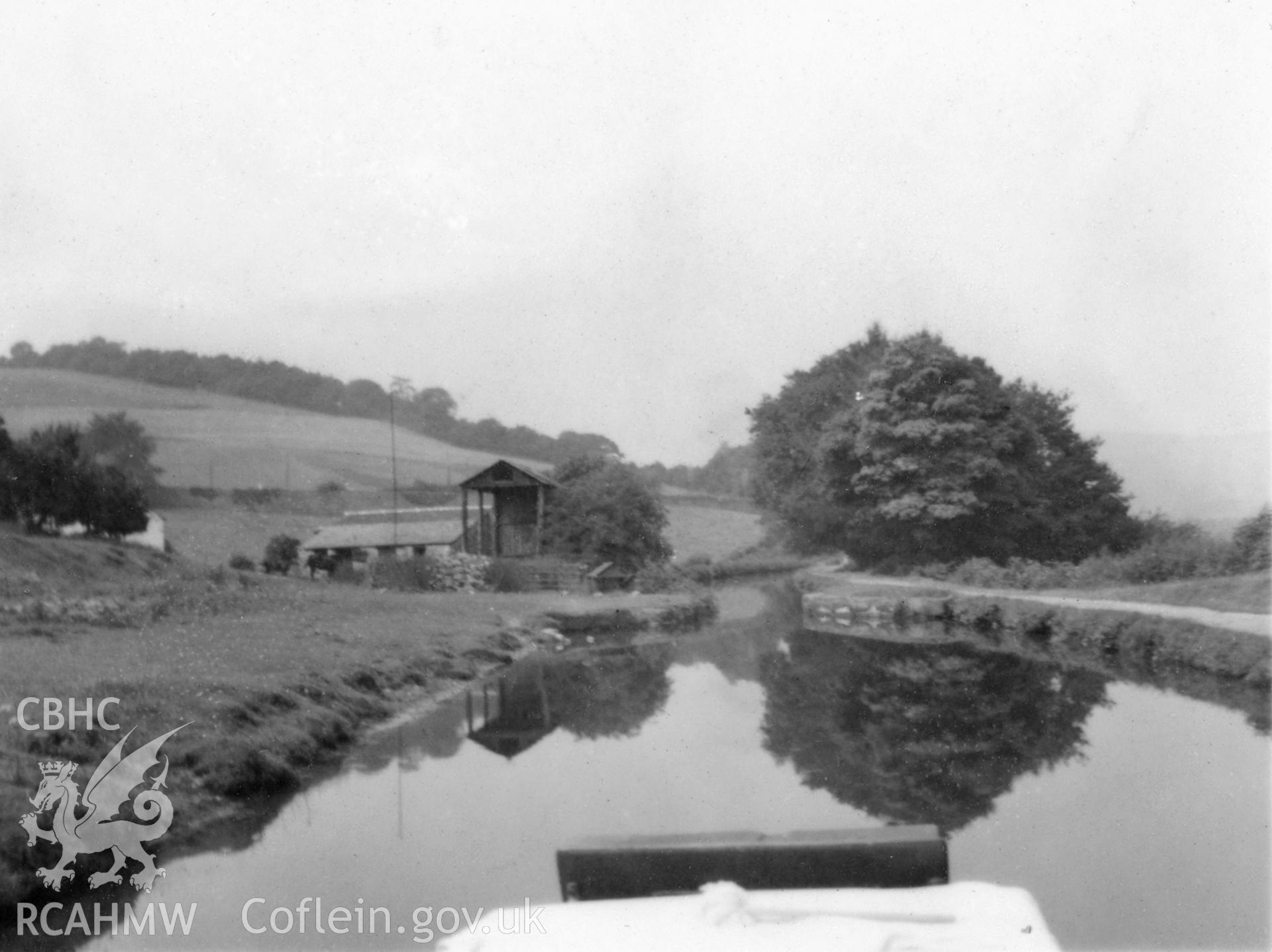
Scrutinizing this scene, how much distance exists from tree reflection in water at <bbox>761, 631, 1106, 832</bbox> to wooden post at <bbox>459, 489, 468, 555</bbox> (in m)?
7.73

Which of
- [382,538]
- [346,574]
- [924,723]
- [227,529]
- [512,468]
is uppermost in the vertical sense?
[512,468]

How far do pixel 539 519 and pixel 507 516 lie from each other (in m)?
0.80

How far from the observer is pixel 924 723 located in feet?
34.1

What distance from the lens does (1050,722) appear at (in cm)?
1012

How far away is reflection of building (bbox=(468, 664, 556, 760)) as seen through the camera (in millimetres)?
9641

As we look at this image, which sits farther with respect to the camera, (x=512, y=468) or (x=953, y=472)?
(x=953, y=472)

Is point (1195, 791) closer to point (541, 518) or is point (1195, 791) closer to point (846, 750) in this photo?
point (846, 750)

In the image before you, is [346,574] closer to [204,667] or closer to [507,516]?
[507,516]

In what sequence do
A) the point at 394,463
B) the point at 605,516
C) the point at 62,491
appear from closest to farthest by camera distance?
1. the point at 62,491
2. the point at 394,463
3. the point at 605,516

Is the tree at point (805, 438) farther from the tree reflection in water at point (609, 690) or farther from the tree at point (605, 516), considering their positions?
the tree reflection in water at point (609, 690)

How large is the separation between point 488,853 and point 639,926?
10.3 feet

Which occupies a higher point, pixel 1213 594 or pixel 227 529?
pixel 227 529

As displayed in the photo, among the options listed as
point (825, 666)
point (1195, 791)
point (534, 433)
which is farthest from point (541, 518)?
point (1195, 791)

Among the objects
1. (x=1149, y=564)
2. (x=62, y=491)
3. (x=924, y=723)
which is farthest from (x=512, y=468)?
(x=1149, y=564)
